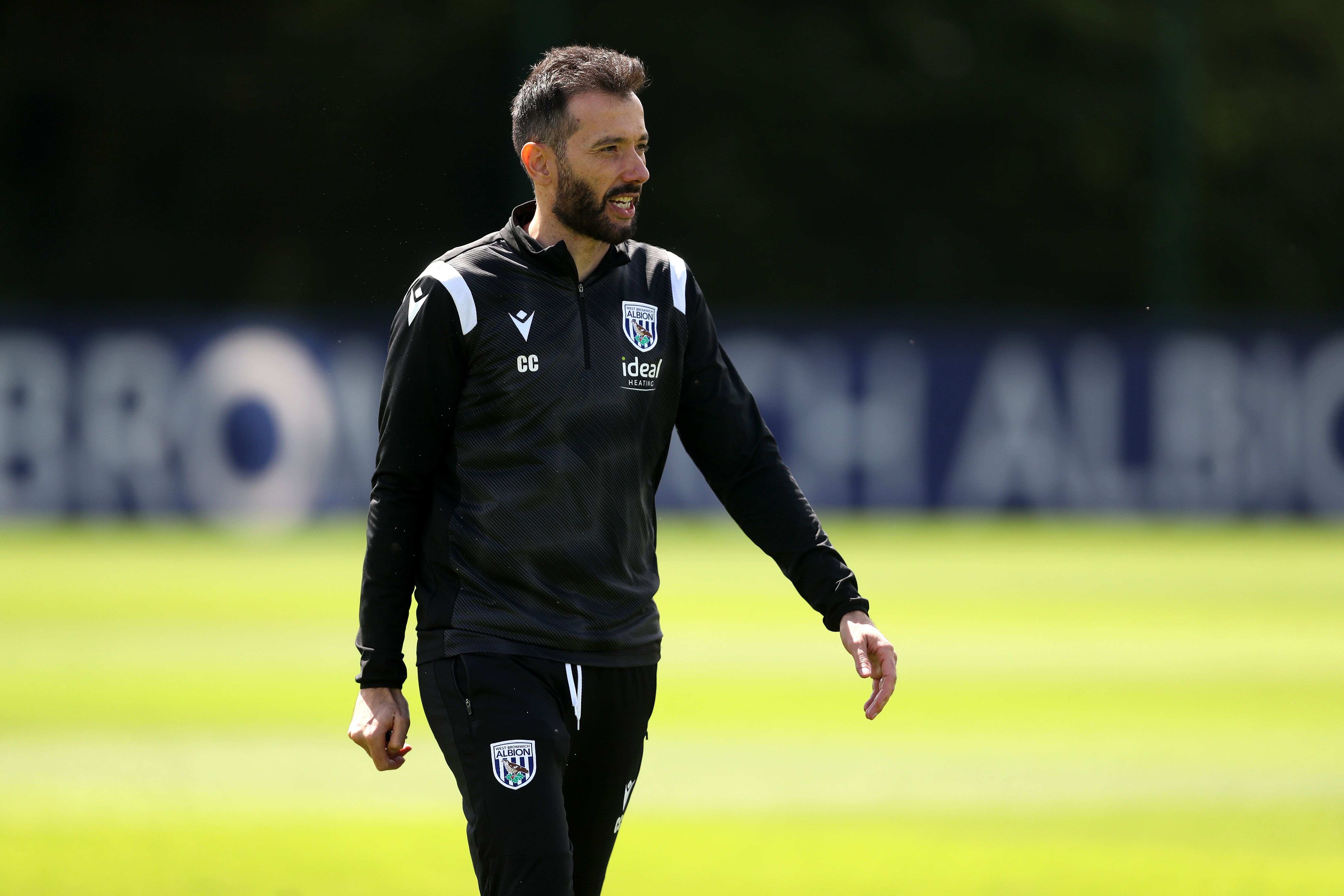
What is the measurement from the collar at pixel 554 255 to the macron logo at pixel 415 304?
0.78 feet

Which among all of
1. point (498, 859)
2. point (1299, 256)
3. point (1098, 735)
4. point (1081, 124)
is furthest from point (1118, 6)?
point (498, 859)

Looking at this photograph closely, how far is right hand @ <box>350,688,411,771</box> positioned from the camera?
15.5 feet

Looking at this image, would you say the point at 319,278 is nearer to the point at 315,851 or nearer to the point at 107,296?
the point at 107,296

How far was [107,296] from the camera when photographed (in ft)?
107

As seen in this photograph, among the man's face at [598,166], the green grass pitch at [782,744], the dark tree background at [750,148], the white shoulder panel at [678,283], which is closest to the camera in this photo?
the man's face at [598,166]

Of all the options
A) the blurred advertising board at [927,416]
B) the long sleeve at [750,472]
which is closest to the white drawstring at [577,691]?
the long sleeve at [750,472]

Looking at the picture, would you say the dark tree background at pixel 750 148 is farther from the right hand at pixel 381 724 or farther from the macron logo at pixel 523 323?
the right hand at pixel 381 724

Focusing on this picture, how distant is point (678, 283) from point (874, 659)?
1.06m

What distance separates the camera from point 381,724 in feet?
15.5

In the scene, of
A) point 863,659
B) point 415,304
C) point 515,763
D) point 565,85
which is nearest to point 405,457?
point 415,304

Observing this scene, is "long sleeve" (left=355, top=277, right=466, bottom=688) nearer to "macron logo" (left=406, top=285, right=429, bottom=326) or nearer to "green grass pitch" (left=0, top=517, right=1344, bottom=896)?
"macron logo" (left=406, top=285, right=429, bottom=326)

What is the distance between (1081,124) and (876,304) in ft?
16.0

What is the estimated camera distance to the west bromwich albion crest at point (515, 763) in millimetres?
4637

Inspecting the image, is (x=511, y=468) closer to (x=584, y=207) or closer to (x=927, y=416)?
(x=584, y=207)
